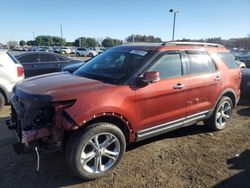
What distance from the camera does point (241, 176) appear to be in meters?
3.91

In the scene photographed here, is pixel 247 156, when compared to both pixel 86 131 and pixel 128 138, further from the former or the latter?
pixel 86 131

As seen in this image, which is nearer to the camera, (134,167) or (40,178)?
(40,178)

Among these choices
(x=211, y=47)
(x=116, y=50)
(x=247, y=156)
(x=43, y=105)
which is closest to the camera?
(x=43, y=105)

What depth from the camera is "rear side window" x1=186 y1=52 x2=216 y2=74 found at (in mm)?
4926

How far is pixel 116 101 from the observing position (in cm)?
374

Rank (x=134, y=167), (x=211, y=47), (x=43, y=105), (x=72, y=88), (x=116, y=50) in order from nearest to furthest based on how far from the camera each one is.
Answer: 1. (x=43, y=105)
2. (x=72, y=88)
3. (x=134, y=167)
4. (x=116, y=50)
5. (x=211, y=47)

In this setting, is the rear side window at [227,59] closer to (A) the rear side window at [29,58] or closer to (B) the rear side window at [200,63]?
(B) the rear side window at [200,63]

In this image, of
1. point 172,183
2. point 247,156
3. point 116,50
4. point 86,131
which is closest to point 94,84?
point 86,131

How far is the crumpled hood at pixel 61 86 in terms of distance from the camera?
3496 millimetres

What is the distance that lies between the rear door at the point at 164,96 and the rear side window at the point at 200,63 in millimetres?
272

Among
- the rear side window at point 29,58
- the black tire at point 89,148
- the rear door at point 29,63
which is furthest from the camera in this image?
the rear side window at point 29,58

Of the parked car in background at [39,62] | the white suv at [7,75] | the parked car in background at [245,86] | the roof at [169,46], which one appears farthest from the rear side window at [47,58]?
the parked car in background at [245,86]

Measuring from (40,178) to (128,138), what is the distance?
4.52 ft

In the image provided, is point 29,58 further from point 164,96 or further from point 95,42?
point 95,42
